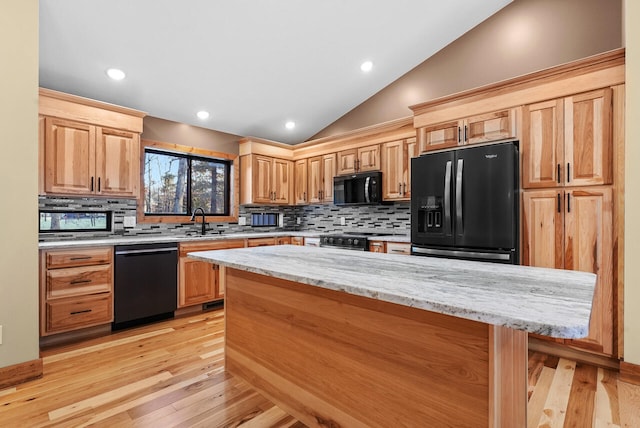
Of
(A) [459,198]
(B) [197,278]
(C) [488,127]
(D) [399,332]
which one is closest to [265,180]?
(B) [197,278]

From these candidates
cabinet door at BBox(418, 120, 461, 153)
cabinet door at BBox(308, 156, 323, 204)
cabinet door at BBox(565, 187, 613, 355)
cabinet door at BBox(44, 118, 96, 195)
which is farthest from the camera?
cabinet door at BBox(308, 156, 323, 204)

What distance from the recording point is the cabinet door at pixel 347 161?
4422 millimetres

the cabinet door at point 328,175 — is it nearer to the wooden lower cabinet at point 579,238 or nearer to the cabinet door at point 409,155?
the cabinet door at point 409,155

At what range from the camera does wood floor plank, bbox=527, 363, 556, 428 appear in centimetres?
181

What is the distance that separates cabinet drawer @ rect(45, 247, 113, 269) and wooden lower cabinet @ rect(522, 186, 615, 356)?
382 cm

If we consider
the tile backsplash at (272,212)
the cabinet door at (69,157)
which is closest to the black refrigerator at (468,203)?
the tile backsplash at (272,212)

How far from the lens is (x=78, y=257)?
9.69 ft

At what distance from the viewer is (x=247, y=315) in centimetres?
212

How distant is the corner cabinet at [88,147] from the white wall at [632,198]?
4.34 metres

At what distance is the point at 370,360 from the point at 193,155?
3.85 metres

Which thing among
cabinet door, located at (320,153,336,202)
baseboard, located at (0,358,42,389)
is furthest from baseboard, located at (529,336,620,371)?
baseboard, located at (0,358,42,389)

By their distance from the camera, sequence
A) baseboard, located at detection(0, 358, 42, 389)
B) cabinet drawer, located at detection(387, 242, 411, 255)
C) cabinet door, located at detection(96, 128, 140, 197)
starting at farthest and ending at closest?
cabinet drawer, located at detection(387, 242, 411, 255), cabinet door, located at detection(96, 128, 140, 197), baseboard, located at detection(0, 358, 42, 389)

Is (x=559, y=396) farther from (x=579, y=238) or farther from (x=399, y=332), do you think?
(x=399, y=332)

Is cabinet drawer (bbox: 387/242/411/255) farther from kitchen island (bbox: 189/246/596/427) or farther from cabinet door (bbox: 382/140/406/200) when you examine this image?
kitchen island (bbox: 189/246/596/427)
